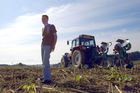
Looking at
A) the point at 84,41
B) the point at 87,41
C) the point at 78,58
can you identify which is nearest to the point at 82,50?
the point at 78,58

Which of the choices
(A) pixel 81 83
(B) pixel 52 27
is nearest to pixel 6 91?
(A) pixel 81 83

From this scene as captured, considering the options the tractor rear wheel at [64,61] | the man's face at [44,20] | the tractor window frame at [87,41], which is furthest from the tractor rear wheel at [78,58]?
the man's face at [44,20]

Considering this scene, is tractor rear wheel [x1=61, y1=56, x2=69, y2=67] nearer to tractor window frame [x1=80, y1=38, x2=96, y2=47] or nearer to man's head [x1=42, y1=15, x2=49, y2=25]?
tractor window frame [x1=80, y1=38, x2=96, y2=47]

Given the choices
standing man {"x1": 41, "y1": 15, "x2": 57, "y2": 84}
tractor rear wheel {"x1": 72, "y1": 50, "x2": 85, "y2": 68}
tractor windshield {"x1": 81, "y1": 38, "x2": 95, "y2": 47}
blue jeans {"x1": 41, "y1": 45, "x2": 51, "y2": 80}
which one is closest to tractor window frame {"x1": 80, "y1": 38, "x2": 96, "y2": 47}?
tractor windshield {"x1": 81, "y1": 38, "x2": 95, "y2": 47}

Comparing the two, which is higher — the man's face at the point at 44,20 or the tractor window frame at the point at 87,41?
the tractor window frame at the point at 87,41

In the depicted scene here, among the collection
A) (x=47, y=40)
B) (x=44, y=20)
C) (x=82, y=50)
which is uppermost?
(x=44, y=20)

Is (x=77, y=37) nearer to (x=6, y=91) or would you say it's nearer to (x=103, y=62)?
(x=103, y=62)

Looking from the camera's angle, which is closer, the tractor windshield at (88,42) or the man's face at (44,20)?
the man's face at (44,20)

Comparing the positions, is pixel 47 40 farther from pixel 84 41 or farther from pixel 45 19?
pixel 84 41

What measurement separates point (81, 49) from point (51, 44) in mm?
5518

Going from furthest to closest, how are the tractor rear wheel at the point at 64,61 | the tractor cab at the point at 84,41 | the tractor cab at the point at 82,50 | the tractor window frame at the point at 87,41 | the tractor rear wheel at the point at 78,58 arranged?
the tractor rear wheel at the point at 64,61, the tractor window frame at the point at 87,41, the tractor cab at the point at 84,41, the tractor cab at the point at 82,50, the tractor rear wheel at the point at 78,58

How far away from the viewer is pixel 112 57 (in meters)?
9.40

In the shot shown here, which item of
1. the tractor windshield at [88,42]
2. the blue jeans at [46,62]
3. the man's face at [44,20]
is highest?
the tractor windshield at [88,42]

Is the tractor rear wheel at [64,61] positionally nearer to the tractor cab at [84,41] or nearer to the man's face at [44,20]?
the tractor cab at [84,41]
